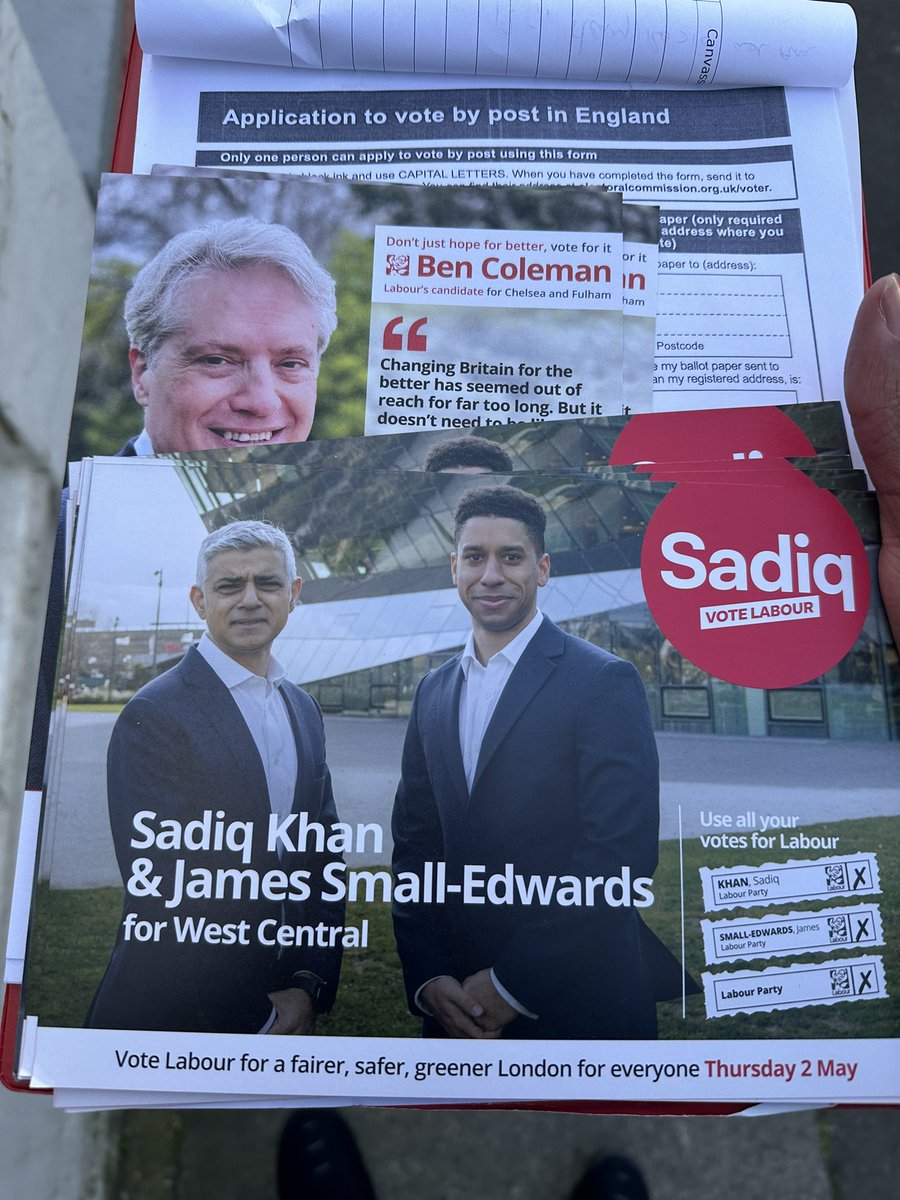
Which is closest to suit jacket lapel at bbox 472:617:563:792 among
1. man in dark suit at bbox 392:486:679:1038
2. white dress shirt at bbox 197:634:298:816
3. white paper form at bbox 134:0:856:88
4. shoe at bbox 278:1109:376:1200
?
man in dark suit at bbox 392:486:679:1038

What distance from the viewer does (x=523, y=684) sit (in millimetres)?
521

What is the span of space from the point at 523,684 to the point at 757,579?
0.15 meters

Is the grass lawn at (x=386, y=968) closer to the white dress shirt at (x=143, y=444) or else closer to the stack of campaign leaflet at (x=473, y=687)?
the stack of campaign leaflet at (x=473, y=687)

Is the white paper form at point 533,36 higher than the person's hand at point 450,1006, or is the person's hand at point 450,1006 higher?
the white paper form at point 533,36

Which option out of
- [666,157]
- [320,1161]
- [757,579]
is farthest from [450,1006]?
[320,1161]

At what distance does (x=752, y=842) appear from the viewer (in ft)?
1.68

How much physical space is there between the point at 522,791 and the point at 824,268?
0.40 metres

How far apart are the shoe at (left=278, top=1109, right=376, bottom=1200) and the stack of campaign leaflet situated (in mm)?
636

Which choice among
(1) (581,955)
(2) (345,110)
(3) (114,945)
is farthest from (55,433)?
(1) (581,955)

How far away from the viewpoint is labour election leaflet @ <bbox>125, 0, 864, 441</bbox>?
0.61 m

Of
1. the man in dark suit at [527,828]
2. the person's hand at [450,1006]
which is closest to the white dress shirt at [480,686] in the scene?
the man in dark suit at [527,828]

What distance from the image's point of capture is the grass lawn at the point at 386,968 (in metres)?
0.49

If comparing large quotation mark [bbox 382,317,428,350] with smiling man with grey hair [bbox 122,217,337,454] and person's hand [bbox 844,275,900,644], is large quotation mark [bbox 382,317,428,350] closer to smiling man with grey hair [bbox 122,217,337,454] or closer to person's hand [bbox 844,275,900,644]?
smiling man with grey hair [bbox 122,217,337,454]

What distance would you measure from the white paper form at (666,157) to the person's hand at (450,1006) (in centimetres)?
40
